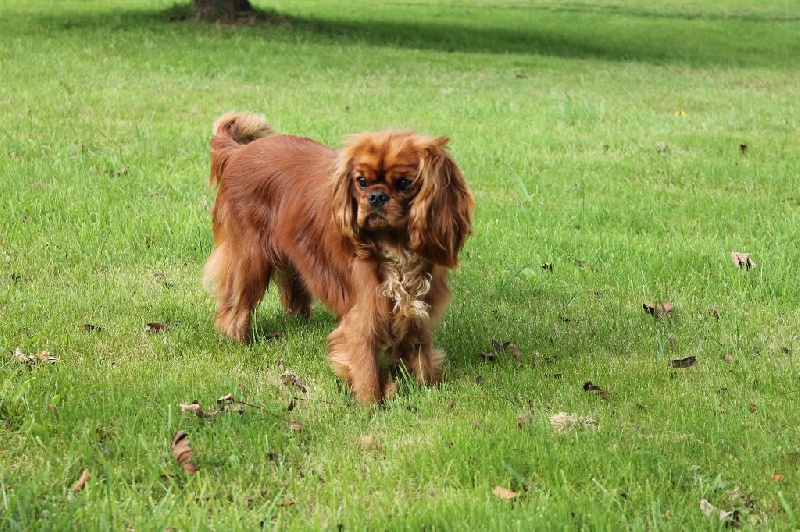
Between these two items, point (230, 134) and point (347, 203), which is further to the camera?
point (230, 134)

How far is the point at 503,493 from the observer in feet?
12.8

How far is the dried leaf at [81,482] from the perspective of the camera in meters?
3.94

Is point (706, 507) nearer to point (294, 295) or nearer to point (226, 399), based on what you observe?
point (226, 399)

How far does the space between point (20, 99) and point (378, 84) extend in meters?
5.10

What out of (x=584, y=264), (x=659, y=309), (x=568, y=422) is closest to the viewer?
(x=568, y=422)

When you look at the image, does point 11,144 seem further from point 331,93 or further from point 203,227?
point 331,93

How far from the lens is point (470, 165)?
993 cm

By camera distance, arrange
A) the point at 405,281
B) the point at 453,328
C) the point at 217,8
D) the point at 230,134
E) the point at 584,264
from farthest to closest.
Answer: the point at 217,8 < the point at 584,264 < the point at 230,134 < the point at 453,328 < the point at 405,281

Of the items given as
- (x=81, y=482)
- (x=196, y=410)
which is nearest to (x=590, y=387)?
(x=196, y=410)

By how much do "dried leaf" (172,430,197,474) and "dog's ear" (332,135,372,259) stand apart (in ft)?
3.89

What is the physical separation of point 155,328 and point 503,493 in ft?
8.76

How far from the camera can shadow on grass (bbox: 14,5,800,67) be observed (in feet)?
→ 64.5

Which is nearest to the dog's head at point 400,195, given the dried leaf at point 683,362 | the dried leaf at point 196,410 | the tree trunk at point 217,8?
the dried leaf at point 196,410

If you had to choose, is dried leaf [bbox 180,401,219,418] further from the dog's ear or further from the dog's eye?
the dog's eye
